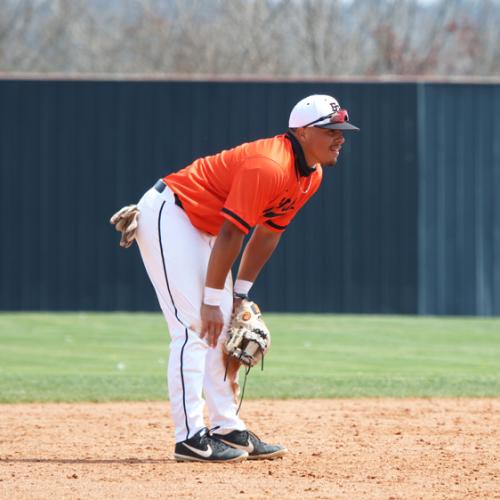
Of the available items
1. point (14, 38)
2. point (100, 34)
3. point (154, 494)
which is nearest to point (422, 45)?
point (100, 34)

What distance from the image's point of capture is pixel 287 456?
5.94m

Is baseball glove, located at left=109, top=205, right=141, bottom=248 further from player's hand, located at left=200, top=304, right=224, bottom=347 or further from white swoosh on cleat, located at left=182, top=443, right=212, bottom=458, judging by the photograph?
white swoosh on cleat, located at left=182, top=443, right=212, bottom=458

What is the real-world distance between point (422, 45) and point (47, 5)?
9.78 metres

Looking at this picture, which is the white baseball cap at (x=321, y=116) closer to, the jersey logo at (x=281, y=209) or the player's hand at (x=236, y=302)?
the jersey logo at (x=281, y=209)

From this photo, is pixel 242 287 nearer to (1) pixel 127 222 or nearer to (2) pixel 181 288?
(2) pixel 181 288

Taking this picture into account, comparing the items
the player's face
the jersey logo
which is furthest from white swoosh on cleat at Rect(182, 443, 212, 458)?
the player's face

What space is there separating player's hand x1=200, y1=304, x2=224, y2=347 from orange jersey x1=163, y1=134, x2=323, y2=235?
383 mm

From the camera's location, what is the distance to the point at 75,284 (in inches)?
615

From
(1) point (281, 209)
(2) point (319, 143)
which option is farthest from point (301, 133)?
(1) point (281, 209)

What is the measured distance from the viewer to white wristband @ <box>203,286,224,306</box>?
553cm

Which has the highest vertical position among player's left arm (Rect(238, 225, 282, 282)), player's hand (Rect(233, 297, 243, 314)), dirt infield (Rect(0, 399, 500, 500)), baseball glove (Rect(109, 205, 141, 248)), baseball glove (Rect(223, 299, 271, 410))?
baseball glove (Rect(109, 205, 141, 248))

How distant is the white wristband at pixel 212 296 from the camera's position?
18.1ft

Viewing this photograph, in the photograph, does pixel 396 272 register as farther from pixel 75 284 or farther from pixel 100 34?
pixel 100 34

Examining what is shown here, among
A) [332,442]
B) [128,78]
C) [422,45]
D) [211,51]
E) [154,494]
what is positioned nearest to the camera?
[154,494]
